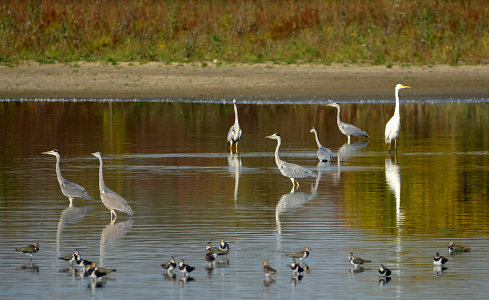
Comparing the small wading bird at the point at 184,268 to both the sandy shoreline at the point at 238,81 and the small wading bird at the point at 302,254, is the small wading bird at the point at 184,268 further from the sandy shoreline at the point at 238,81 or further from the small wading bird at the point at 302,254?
the sandy shoreline at the point at 238,81

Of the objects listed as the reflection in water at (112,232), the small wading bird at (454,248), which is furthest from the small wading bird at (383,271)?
the reflection in water at (112,232)

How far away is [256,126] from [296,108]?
499cm

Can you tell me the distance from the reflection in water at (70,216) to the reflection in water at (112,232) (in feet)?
1.76

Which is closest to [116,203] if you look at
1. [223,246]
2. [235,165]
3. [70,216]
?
[70,216]

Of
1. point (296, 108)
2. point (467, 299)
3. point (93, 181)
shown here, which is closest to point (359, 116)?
point (296, 108)

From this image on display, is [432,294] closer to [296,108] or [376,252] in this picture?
[376,252]

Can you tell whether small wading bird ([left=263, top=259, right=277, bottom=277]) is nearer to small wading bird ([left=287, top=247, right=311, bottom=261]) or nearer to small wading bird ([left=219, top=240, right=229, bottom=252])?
small wading bird ([left=287, top=247, right=311, bottom=261])

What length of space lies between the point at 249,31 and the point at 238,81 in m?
7.65

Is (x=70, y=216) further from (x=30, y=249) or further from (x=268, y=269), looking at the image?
(x=268, y=269)

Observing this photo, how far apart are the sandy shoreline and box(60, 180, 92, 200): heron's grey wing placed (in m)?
19.0

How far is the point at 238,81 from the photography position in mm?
36688

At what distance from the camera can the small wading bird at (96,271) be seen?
1129cm

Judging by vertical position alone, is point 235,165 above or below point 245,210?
above

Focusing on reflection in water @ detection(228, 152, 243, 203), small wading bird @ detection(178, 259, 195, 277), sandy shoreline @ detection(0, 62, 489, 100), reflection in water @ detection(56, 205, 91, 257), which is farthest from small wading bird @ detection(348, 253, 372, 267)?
sandy shoreline @ detection(0, 62, 489, 100)
